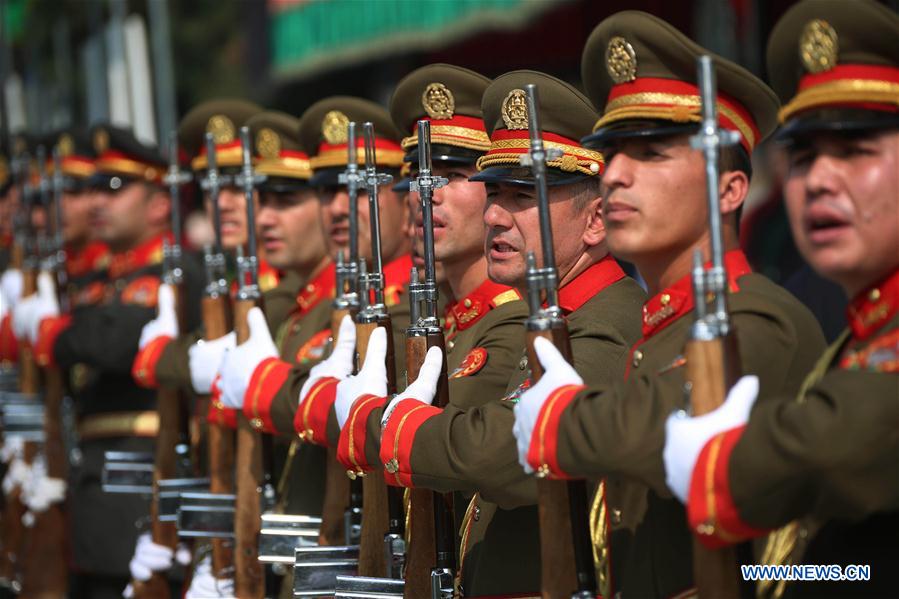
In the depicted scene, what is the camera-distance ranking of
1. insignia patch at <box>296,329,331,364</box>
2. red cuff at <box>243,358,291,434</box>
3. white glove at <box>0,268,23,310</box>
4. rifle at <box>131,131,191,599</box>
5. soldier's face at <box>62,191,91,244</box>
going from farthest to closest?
soldier's face at <box>62,191,91,244</box>, white glove at <box>0,268,23,310</box>, rifle at <box>131,131,191,599</box>, insignia patch at <box>296,329,331,364</box>, red cuff at <box>243,358,291,434</box>

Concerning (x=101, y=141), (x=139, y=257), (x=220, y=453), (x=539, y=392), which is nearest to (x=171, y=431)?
(x=220, y=453)

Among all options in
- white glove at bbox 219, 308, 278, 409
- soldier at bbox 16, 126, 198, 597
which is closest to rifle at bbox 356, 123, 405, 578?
white glove at bbox 219, 308, 278, 409

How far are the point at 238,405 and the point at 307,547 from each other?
842 mm

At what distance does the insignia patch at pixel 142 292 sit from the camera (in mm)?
8367

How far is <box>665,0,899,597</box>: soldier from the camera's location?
291 cm

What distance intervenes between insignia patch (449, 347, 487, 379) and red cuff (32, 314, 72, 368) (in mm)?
4437

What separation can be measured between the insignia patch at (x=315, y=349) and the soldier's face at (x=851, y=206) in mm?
2923

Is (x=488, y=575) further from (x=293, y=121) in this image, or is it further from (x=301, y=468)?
(x=293, y=121)

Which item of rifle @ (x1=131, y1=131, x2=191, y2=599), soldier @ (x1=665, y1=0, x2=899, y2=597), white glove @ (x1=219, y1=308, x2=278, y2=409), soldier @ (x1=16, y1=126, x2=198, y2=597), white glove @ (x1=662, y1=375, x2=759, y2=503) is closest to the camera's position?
soldier @ (x1=665, y1=0, x2=899, y2=597)

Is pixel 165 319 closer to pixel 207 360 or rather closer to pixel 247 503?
pixel 207 360

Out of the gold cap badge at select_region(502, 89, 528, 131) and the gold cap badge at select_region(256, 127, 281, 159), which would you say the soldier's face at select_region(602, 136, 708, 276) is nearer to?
the gold cap badge at select_region(502, 89, 528, 131)

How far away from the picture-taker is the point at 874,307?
3162 millimetres

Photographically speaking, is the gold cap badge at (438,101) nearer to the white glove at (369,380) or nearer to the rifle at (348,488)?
the rifle at (348,488)

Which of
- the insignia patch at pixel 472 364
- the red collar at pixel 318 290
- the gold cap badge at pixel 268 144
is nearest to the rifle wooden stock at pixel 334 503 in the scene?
the insignia patch at pixel 472 364
